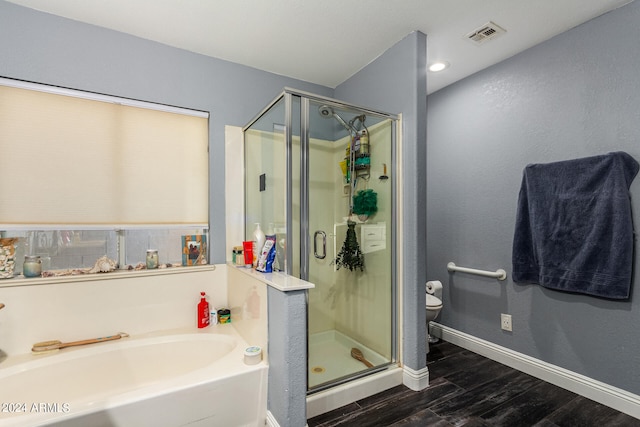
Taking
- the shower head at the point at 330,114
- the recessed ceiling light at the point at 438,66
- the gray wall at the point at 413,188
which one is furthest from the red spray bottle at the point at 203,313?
the recessed ceiling light at the point at 438,66

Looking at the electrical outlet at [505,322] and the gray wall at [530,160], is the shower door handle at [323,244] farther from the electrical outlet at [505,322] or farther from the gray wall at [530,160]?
the electrical outlet at [505,322]

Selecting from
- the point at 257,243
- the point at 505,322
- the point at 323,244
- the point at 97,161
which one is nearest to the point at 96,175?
the point at 97,161

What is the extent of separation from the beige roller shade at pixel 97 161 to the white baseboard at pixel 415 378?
75.2 inches

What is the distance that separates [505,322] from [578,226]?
36.6 inches

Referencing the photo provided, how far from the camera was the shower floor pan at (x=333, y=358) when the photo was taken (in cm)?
191

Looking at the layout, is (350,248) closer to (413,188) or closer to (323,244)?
(323,244)

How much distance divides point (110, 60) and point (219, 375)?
2.21 m

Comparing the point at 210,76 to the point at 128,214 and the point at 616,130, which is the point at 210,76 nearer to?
the point at 128,214

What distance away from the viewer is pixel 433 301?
2500 mm

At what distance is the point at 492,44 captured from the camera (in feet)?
7.16

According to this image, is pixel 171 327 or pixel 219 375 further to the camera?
pixel 171 327

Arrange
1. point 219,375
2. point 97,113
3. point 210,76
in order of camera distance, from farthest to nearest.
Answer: point 210,76, point 97,113, point 219,375

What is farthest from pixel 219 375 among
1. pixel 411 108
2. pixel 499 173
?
pixel 499 173

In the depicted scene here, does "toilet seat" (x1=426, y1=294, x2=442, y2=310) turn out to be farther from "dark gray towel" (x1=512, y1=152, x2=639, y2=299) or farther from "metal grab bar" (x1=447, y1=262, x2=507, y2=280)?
"dark gray towel" (x1=512, y1=152, x2=639, y2=299)
